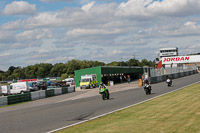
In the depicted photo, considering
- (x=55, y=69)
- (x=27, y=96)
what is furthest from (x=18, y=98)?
(x=55, y=69)

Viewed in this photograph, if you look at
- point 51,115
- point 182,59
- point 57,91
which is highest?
point 182,59

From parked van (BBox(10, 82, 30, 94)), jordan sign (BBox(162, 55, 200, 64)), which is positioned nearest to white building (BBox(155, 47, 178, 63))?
jordan sign (BBox(162, 55, 200, 64))

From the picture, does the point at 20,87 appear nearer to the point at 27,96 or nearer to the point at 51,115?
the point at 27,96

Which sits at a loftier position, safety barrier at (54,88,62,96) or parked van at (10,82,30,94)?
parked van at (10,82,30,94)

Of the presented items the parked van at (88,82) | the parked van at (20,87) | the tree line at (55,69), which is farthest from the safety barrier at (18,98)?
the tree line at (55,69)

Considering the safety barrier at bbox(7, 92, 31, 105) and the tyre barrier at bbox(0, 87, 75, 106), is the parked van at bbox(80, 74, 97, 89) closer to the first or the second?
the tyre barrier at bbox(0, 87, 75, 106)

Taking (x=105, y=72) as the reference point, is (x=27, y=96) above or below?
below

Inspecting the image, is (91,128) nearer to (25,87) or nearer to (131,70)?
(25,87)

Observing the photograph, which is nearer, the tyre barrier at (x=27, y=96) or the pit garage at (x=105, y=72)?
the tyre barrier at (x=27, y=96)

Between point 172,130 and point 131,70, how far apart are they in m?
71.6

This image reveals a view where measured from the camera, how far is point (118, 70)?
71312 millimetres

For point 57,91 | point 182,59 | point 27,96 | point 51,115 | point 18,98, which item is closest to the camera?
point 51,115

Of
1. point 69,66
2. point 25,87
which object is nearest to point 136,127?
point 25,87

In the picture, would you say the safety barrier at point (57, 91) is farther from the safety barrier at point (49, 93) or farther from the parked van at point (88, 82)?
the parked van at point (88, 82)
